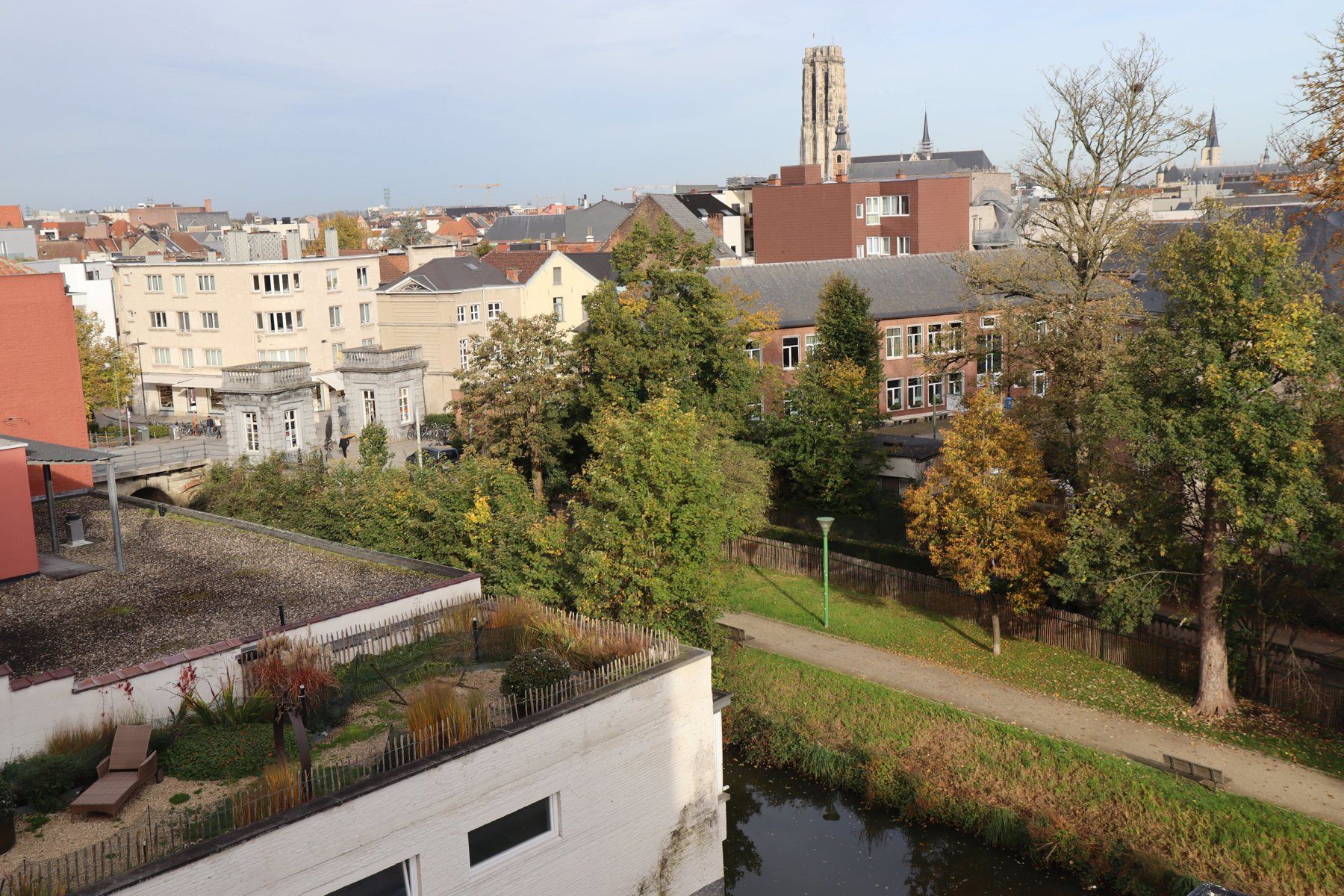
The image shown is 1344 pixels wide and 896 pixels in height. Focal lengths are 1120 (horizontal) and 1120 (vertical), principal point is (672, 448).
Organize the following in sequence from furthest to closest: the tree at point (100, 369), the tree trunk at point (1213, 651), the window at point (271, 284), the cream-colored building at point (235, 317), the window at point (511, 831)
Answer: the cream-colored building at point (235, 317) → the window at point (271, 284) → the tree at point (100, 369) → the tree trunk at point (1213, 651) → the window at point (511, 831)

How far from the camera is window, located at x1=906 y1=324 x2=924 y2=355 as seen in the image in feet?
183

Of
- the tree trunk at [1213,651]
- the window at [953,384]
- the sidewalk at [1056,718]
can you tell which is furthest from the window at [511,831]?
the window at [953,384]

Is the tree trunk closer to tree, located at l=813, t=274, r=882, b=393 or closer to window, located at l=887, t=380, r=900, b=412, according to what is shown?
tree, located at l=813, t=274, r=882, b=393

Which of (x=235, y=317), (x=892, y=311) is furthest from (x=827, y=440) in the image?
(x=235, y=317)

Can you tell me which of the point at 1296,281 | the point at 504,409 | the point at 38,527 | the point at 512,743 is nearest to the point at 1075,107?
the point at 1296,281

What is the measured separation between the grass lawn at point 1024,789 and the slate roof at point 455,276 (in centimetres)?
3286

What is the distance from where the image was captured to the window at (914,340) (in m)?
55.7

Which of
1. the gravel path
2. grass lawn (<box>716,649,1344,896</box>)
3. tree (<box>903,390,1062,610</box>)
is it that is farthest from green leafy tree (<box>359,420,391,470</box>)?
tree (<box>903,390,1062,610</box>)

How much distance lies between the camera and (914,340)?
55.9 metres

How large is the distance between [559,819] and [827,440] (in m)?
23.3

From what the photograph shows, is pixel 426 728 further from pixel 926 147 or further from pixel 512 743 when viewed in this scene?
pixel 926 147

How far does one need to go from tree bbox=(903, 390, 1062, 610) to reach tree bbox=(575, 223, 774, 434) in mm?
10058

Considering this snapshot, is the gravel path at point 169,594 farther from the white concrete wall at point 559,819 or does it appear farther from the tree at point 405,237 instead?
the tree at point 405,237

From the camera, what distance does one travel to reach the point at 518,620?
1770 centimetres
